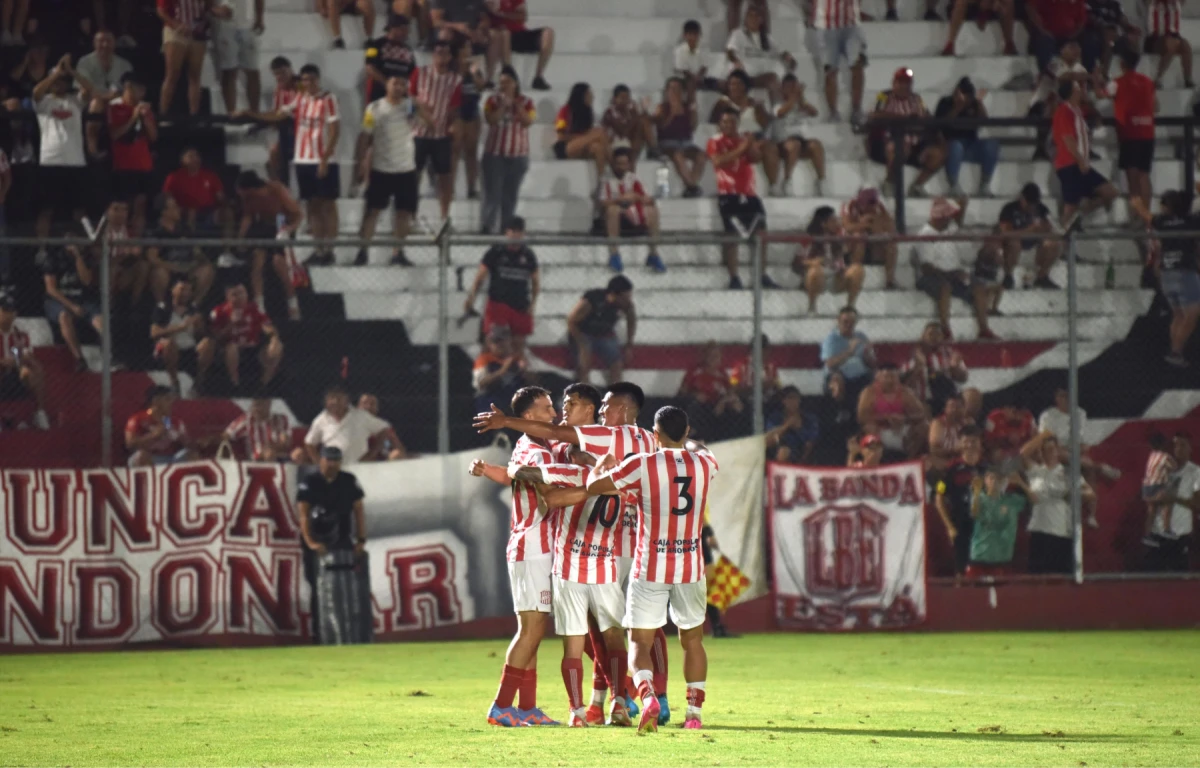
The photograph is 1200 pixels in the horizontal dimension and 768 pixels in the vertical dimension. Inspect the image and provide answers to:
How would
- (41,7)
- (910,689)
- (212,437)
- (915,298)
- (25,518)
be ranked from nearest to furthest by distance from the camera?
(910,689) < (25,518) < (212,437) < (915,298) < (41,7)

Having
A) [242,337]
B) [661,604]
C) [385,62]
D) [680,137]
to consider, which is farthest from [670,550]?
[680,137]

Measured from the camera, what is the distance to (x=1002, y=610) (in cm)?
1798

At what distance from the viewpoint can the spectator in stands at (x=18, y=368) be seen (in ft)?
56.5

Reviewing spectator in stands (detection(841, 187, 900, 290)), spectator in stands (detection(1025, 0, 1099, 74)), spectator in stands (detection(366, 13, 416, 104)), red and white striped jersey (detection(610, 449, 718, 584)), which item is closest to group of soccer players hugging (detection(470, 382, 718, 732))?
red and white striped jersey (detection(610, 449, 718, 584))

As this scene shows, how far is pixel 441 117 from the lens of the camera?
21.9 m

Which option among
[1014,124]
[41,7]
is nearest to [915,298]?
[1014,124]

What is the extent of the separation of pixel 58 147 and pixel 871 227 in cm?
941

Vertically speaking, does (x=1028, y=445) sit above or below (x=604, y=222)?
below

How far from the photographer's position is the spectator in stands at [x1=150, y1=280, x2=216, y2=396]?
18047 millimetres

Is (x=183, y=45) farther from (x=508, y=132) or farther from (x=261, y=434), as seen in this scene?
(x=261, y=434)

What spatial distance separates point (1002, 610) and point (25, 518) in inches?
367

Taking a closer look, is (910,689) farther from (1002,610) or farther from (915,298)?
(915,298)

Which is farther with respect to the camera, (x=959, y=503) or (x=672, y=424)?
(x=959, y=503)

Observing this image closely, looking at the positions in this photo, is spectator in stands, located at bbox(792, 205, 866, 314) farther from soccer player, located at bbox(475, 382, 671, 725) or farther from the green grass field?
soccer player, located at bbox(475, 382, 671, 725)
